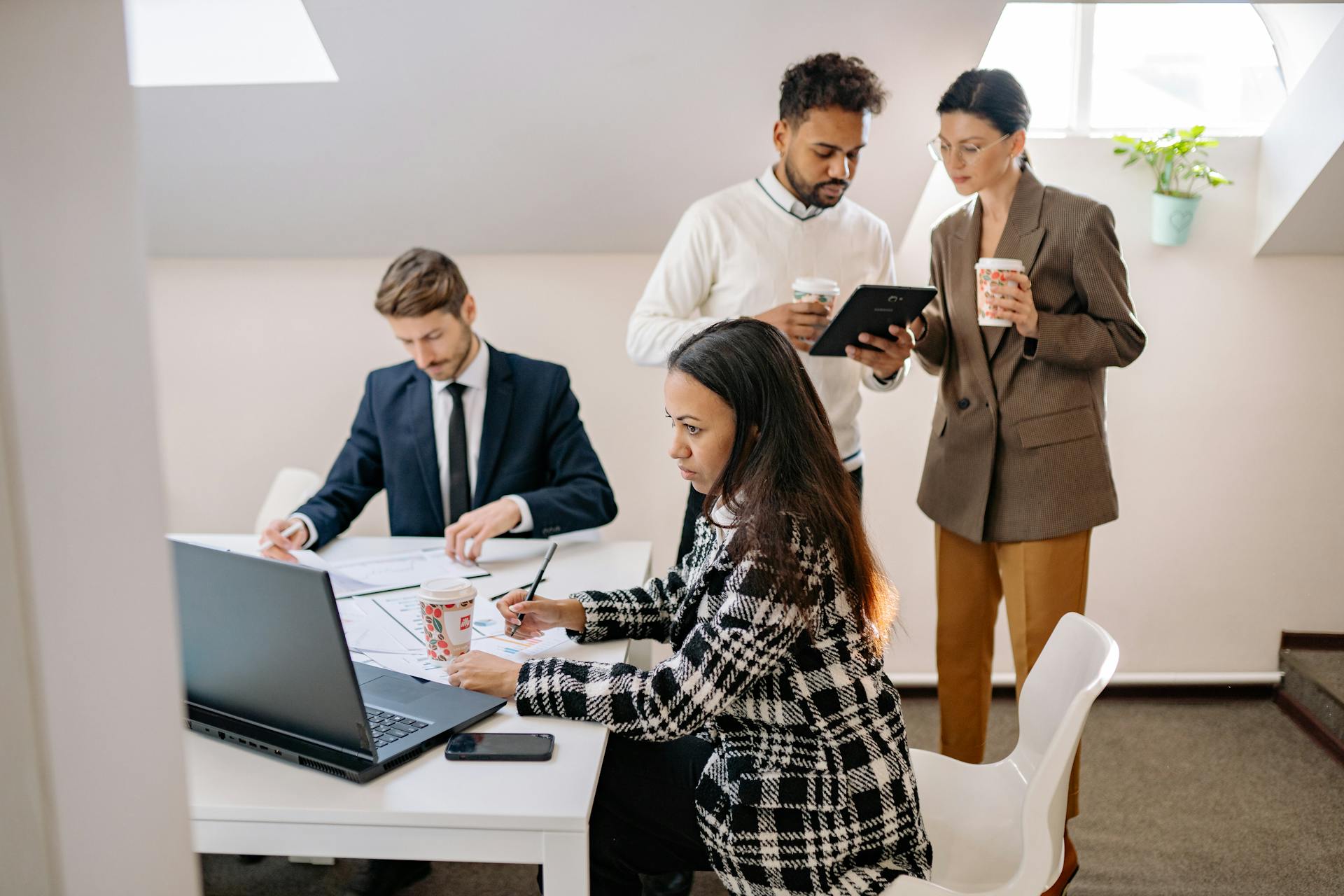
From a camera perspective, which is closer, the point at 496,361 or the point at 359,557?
the point at 359,557

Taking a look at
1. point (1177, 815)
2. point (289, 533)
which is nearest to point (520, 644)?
point (289, 533)

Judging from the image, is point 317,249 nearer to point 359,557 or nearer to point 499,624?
point 359,557

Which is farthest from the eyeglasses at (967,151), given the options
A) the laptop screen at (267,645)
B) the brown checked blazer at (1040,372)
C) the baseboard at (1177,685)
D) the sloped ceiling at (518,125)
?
the baseboard at (1177,685)

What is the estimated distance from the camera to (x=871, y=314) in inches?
80.0

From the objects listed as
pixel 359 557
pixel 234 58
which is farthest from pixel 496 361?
pixel 234 58

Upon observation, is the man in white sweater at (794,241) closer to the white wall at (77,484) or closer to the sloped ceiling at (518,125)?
the sloped ceiling at (518,125)

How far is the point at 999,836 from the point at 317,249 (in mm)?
2454

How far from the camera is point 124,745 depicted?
51cm

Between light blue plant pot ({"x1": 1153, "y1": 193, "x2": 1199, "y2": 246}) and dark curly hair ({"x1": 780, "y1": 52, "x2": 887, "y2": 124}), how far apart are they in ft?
3.77

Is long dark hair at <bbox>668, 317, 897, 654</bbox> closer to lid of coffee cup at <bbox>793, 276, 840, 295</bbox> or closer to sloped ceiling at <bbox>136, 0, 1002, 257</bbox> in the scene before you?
lid of coffee cup at <bbox>793, 276, 840, 295</bbox>

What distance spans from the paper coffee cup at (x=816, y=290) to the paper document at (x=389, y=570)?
0.83 m

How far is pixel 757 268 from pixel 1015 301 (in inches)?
24.2

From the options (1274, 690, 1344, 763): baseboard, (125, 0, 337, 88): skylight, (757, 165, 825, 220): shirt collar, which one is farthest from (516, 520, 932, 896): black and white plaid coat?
(1274, 690, 1344, 763): baseboard

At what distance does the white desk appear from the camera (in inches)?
46.6
